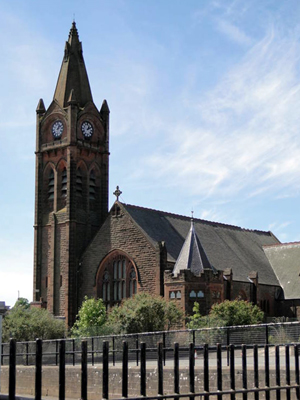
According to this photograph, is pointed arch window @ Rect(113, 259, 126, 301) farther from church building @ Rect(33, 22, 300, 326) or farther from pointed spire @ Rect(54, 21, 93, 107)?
pointed spire @ Rect(54, 21, 93, 107)

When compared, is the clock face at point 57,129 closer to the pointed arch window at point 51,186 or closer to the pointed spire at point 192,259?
the pointed arch window at point 51,186

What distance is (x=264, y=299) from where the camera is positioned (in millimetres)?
63938

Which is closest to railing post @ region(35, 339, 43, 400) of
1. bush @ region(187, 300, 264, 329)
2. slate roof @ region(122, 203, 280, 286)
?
bush @ region(187, 300, 264, 329)

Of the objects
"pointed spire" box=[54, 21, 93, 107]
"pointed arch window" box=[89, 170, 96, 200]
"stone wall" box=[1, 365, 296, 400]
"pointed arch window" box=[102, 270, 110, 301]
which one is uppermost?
"pointed spire" box=[54, 21, 93, 107]

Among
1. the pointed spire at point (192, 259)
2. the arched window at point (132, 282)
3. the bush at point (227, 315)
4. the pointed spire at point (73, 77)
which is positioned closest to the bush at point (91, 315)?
the arched window at point (132, 282)

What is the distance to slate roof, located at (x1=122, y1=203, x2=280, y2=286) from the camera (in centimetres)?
5991

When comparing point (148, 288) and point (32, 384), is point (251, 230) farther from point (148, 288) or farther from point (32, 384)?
point (32, 384)

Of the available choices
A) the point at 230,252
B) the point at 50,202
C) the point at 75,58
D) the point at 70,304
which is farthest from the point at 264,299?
the point at 75,58

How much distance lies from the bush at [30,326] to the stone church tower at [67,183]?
22.6 ft

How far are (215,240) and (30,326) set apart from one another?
2172 centimetres

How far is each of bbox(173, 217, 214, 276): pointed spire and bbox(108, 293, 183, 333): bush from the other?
391cm

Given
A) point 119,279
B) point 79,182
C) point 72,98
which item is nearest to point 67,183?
point 79,182

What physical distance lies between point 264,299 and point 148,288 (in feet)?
43.4

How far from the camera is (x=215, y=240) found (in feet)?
216
